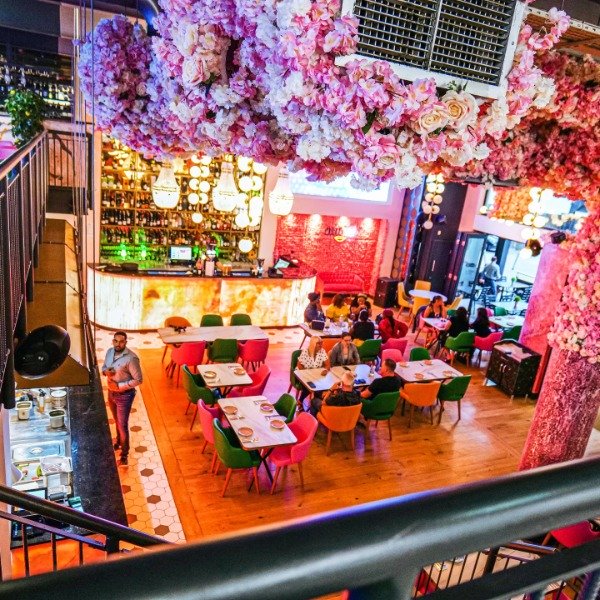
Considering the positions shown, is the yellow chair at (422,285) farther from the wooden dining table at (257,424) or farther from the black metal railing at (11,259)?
the black metal railing at (11,259)

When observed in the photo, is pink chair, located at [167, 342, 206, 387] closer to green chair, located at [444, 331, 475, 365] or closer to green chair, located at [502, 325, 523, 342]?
green chair, located at [444, 331, 475, 365]

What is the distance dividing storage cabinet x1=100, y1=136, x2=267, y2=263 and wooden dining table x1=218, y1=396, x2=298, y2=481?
181 inches

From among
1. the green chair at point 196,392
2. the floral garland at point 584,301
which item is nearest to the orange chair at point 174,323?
the green chair at point 196,392

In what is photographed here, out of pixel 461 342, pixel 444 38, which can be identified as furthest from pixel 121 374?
pixel 461 342

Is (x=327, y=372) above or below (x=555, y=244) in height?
below

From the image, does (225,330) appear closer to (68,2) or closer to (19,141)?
(19,141)

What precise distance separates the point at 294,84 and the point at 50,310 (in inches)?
101

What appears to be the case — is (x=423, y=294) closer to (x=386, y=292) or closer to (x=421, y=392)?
(x=386, y=292)

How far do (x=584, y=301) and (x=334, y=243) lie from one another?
10059 millimetres

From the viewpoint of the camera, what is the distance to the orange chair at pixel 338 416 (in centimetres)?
721

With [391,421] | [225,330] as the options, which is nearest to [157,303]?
[225,330]

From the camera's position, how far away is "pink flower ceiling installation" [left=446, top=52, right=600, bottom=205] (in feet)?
12.1

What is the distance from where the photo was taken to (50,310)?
12.8 ft

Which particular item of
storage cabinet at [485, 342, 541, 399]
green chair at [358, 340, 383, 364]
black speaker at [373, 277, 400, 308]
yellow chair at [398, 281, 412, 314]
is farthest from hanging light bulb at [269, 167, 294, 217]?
black speaker at [373, 277, 400, 308]
